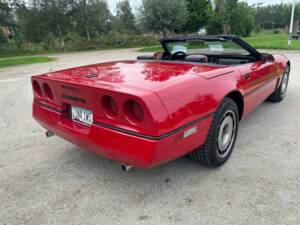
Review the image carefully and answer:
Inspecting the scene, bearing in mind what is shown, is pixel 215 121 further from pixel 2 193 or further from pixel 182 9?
pixel 182 9

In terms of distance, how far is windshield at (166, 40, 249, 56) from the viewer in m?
3.16

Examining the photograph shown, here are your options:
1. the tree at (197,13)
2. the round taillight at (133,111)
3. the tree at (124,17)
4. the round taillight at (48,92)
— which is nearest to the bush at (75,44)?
the tree at (197,13)

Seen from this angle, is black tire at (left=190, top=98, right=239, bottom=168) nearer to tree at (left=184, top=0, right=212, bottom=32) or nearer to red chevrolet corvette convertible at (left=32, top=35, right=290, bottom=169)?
red chevrolet corvette convertible at (left=32, top=35, right=290, bottom=169)

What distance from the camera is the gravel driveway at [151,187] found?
185 cm

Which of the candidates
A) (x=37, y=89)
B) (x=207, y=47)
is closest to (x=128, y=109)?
(x=37, y=89)

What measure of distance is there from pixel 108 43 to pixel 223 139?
26.6m

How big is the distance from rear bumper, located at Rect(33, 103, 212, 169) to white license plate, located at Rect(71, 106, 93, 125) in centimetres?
5

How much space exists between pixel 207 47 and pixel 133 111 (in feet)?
6.72

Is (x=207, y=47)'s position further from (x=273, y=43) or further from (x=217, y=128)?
(x=273, y=43)

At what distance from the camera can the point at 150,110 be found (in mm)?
1583

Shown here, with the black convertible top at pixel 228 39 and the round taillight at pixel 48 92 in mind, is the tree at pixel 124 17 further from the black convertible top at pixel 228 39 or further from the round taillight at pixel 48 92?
the round taillight at pixel 48 92

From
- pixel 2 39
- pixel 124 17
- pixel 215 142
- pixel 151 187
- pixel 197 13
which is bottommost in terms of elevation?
pixel 151 187

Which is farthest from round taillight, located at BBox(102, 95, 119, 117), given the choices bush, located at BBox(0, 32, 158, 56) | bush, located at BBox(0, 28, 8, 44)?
bush, located at BBox(0, 28, 8, 44)

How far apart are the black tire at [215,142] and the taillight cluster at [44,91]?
1.53 meters
